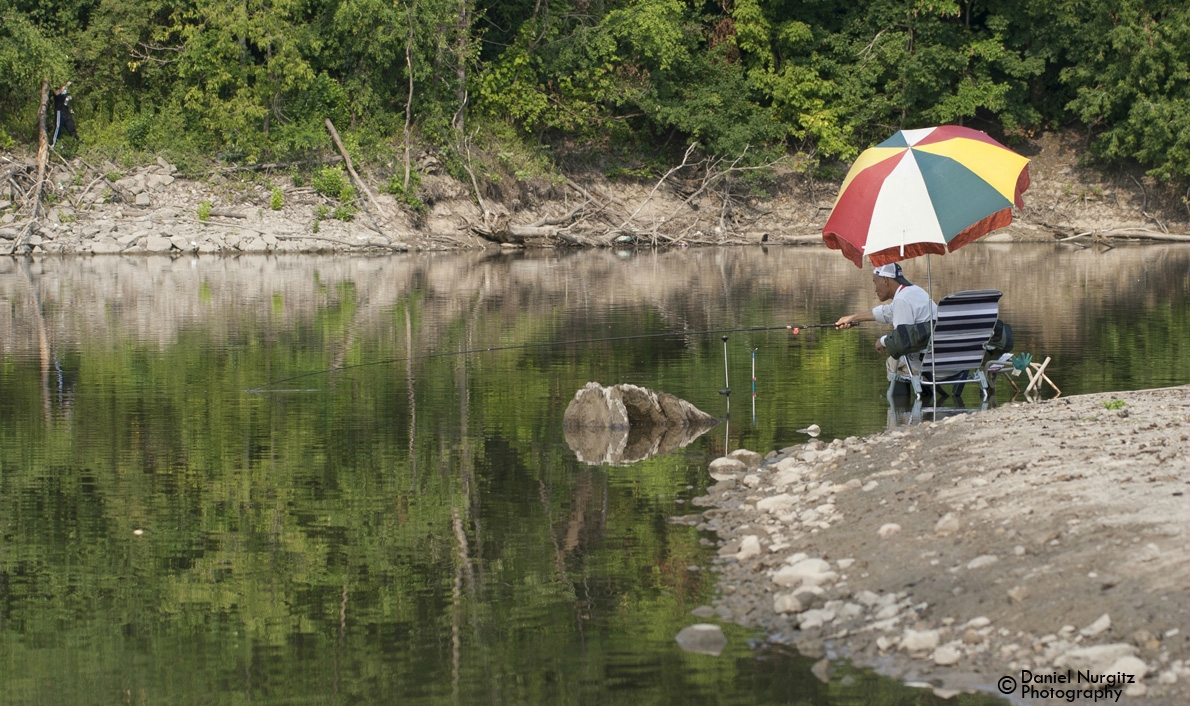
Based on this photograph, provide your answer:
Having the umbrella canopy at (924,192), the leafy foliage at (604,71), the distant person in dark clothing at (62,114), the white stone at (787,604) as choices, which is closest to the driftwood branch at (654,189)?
the leafy foliage at (604,71)

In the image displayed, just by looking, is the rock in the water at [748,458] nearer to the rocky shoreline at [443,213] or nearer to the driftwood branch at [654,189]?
the rocky shoreline at [443,213]

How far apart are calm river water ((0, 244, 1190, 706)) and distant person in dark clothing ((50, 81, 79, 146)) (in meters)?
16.9

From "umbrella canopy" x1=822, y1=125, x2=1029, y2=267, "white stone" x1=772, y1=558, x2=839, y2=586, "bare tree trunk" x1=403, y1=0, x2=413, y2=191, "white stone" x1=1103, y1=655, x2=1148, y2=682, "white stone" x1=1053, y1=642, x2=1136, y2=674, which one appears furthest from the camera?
"bare tree trunk" x1=403, y1=0, x2=413, y2=191

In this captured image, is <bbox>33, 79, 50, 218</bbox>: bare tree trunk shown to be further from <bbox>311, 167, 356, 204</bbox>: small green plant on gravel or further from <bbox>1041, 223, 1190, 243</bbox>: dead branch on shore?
<bbox>1041, 223, 1190, 243</bbox>: dead branch on shore

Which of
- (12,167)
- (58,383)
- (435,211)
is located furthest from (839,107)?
(58,383)

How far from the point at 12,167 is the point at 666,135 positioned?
19.3 metres

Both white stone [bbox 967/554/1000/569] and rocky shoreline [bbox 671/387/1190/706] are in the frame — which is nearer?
rocky shoreline [bbox 671/387/1190/706]

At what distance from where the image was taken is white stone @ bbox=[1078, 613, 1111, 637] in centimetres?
556

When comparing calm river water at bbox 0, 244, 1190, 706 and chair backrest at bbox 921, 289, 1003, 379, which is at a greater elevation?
chair backrest at bbox 921, 289, 1003, 379

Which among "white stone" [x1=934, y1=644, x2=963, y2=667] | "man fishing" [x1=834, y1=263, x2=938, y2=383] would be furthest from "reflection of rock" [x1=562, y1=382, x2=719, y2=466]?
"white stone" [x1=934, y1=644, x2=963, y2=667]

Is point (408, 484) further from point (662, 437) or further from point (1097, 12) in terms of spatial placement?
point (1097, 12)

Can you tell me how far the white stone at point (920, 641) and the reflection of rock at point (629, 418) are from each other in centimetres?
517

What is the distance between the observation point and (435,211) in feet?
126

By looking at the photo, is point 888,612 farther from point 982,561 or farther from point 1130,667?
point 1130,667
